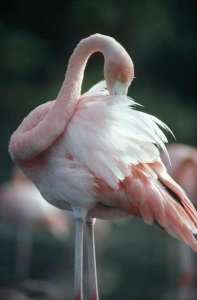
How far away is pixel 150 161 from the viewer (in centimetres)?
326

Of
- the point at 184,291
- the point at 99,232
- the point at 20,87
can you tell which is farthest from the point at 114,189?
the point at 20,87

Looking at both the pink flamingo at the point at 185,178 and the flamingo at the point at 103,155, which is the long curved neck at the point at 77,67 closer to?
the flamingo at the point at 103,155

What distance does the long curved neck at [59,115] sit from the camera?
334 centimetres

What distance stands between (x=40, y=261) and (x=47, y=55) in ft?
18.6

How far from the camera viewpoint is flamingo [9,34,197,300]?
326 centimetres

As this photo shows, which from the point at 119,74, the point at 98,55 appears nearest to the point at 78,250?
the point at 119,74

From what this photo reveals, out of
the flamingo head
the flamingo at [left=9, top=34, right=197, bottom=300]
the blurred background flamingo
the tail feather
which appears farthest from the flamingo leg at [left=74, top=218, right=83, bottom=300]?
the blurred background flamingo

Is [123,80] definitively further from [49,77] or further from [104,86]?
[49,77]

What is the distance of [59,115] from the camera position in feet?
11.0

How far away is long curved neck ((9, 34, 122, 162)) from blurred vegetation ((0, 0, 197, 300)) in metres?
6.49

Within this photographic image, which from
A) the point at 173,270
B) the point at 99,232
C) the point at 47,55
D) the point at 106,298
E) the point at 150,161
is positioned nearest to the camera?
the point at 150,161

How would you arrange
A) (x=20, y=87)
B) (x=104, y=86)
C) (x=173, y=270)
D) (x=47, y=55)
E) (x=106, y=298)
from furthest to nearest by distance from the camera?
(x=47, y=55) < (x=20, y=87) < (x=173, y=270) < (x=106, y=298) < (x=104, y=86)

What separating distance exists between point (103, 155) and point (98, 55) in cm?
862

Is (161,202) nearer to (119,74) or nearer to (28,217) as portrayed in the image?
(119,74)
